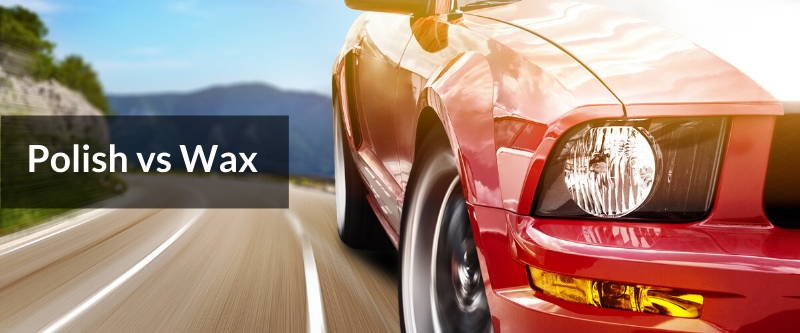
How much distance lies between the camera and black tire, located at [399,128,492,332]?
3020 millimetres

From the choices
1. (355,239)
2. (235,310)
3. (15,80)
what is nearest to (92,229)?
(355,239)

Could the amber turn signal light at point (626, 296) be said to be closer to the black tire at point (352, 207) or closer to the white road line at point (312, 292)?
the white road line at point (312, 292)

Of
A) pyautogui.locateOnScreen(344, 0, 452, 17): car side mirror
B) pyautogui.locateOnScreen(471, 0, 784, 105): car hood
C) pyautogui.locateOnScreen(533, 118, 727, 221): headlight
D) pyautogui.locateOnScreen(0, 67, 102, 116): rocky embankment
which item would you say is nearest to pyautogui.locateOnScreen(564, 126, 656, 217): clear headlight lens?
pyautogui.locateOnScreen(533, 118, 727, 221): headlight

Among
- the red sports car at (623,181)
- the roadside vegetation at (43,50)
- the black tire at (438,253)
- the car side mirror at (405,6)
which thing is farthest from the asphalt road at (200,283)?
the roadside vegetation at (43,50)

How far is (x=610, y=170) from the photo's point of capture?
229 centimetres

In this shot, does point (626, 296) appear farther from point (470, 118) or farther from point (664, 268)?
point (470, 118)

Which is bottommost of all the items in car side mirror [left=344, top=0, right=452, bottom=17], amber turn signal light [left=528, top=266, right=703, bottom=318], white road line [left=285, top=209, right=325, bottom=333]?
white road line [left=285, top=209, right=325, bottom=333]

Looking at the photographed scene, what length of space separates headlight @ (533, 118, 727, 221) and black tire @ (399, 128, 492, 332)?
671 millimetres

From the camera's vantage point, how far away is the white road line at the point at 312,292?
4824 mm

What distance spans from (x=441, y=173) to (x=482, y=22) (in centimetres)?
54

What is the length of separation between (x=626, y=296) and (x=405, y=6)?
1878 millimetres

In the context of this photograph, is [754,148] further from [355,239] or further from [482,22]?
[355,239]

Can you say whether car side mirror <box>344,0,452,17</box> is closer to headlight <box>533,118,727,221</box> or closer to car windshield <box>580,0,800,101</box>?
car windshield <box>580,0,800,101</box>

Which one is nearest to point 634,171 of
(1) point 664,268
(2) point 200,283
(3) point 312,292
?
(1) point 664,268
